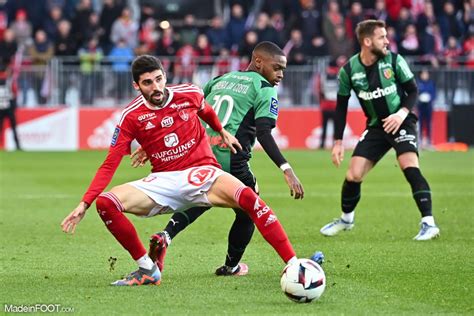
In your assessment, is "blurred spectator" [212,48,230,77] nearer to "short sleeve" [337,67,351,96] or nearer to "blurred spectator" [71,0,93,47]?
"blurred spectator" [71,0,93,47]

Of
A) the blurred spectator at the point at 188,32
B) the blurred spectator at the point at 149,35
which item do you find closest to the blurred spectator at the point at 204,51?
the blurred spectator at the point at 188,32

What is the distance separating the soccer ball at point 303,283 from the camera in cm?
777

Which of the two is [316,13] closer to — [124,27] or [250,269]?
[124,27]

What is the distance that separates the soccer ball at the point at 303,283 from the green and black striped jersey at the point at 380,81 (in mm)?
4428

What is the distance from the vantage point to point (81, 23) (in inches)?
1158

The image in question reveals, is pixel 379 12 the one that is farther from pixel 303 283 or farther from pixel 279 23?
pixel 303 283

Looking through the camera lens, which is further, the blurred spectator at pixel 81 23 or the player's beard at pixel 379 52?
the blurred spectator at pixel 81 23

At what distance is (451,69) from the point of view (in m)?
29.7

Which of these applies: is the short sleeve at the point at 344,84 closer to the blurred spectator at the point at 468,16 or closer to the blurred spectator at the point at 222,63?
the blurred spectator at the point at 222,63

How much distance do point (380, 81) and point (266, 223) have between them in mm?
4200

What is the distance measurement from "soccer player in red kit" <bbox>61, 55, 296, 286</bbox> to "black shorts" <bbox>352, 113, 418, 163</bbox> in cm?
364

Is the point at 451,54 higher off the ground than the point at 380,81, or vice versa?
the point at 380,81

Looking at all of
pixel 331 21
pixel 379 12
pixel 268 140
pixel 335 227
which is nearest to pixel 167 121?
pixel 268 140

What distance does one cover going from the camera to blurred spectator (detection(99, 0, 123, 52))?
2956cm
